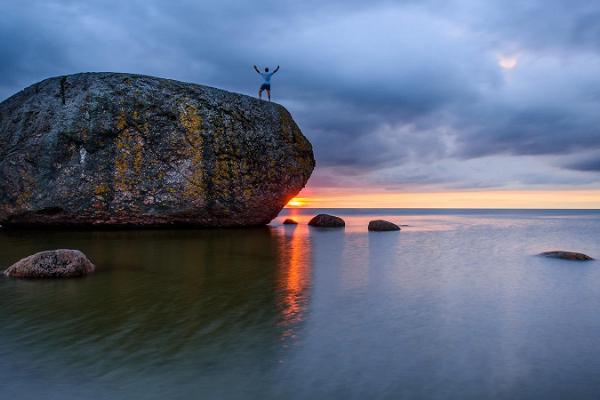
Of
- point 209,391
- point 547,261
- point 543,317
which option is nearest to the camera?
point 209,391

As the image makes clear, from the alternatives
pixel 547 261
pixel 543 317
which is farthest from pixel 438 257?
pixel 543 317

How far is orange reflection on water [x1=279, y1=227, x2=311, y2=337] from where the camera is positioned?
23.1 feet

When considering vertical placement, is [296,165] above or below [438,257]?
above

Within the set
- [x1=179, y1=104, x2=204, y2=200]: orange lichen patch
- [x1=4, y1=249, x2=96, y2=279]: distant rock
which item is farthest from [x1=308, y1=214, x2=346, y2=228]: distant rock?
[x1=4, y1=249, x2=96, y2=279]: distant rock

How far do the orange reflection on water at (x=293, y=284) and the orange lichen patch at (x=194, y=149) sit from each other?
8.54 meters

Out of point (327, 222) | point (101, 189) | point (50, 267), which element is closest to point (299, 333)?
point (50, 267)

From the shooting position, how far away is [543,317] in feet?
24.6

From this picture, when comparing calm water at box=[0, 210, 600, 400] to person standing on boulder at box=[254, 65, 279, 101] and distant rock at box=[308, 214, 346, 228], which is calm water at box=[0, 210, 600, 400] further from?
distant rock at box=[308, 214, 346, 228]

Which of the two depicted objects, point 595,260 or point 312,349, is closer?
point 312,349

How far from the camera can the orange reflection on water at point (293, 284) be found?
704cm

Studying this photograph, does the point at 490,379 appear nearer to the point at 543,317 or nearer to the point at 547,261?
the point at 543,317

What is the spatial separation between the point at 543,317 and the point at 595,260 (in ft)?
33.0

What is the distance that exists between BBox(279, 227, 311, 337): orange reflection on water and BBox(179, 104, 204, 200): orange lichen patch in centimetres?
854

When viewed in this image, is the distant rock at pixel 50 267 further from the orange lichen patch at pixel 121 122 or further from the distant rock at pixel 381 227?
the distant rock at pixel 381 227
